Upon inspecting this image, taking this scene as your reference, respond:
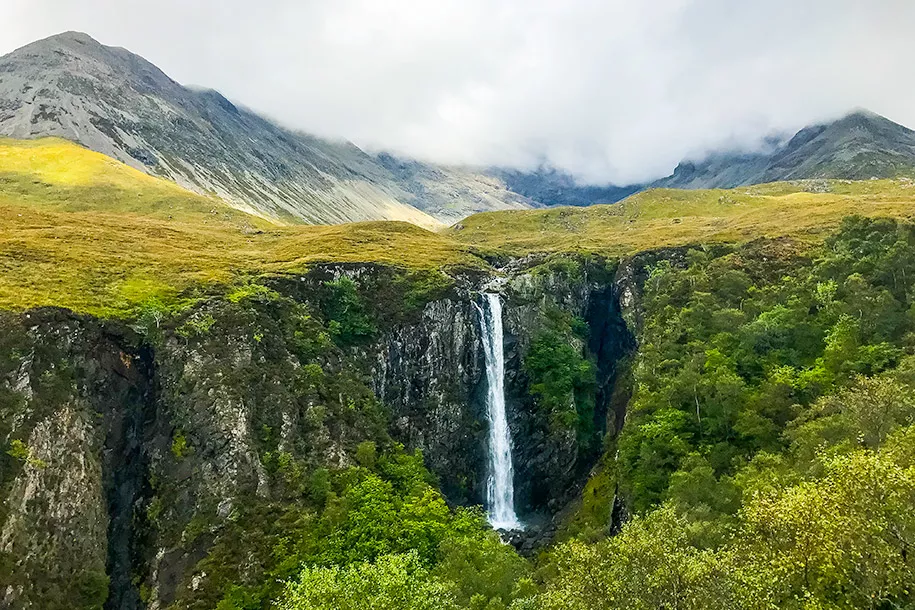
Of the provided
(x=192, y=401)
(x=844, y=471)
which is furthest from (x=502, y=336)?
(x=844, y=471)

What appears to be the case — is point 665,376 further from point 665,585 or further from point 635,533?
point 665,585

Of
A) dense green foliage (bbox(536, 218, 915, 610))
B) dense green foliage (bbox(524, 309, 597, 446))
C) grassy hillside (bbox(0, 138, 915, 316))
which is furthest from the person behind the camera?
dense green foliage (bbox(524, 309, 597, 446))

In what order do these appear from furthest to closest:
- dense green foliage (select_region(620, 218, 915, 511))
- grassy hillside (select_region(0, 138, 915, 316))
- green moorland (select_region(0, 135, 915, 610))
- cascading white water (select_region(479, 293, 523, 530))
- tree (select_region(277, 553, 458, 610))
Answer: cascading white water (select_region(479, 293, 523, 530)), grassy hillside (select_region(0, 138, 915, 316)), dense green foliage (select_region(620, 218, 915, 511)), tree (select_region(277, 553, 458, 610)), green moorland (select_region(0, 135, 915, 610))

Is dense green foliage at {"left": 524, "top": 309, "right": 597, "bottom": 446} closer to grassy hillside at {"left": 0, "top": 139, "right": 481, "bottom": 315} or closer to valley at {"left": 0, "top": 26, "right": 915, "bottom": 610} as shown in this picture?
valley at {"left": 0, "top": 26, "right": 915, "bottom": 610}

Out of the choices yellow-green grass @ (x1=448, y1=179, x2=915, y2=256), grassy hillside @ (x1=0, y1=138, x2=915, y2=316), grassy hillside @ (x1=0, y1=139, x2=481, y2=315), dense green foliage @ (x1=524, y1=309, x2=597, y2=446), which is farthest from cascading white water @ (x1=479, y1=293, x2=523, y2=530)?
yellow-green grass @ (x1=448, y1=179, x2=915, y2=256)

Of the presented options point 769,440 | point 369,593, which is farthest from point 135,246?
point 769,440

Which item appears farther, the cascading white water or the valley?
the cascading white water

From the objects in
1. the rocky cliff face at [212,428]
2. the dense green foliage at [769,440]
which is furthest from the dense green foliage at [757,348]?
the rocky cliff face at [212,428]
